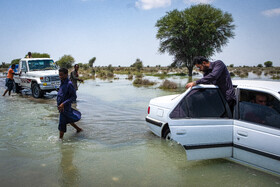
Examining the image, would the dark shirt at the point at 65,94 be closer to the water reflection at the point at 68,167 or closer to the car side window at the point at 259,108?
the water reflection at the point at 68,167

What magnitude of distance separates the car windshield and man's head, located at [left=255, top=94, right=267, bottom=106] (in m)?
13.2

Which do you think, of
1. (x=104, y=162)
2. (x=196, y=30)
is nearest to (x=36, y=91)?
(x=104, y=162)

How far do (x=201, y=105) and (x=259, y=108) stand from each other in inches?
36.8

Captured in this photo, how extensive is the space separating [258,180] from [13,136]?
19.7ft

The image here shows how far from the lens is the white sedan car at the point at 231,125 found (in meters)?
3.43

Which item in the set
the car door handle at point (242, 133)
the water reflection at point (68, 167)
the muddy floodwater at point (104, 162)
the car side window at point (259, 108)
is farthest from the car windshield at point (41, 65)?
the car door handle at point (242, 133)

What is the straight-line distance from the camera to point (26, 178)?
13.1 feet

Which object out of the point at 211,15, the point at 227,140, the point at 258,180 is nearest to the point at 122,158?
the point at 227,140

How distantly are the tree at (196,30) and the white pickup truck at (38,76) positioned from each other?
1715cm

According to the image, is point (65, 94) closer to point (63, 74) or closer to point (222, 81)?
point (63, 74)

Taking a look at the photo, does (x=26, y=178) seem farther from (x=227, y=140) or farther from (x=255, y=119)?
(x=255, y=119)

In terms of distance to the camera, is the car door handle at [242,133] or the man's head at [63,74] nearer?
the car door handle at [242,133]

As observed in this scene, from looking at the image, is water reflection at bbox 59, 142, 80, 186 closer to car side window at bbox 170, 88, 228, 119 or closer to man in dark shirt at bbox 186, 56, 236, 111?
car side window at bbox 170, 88, 228, 119

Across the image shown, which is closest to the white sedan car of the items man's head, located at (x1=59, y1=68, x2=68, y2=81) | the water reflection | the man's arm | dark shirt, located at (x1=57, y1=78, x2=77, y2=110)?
the man's arm
